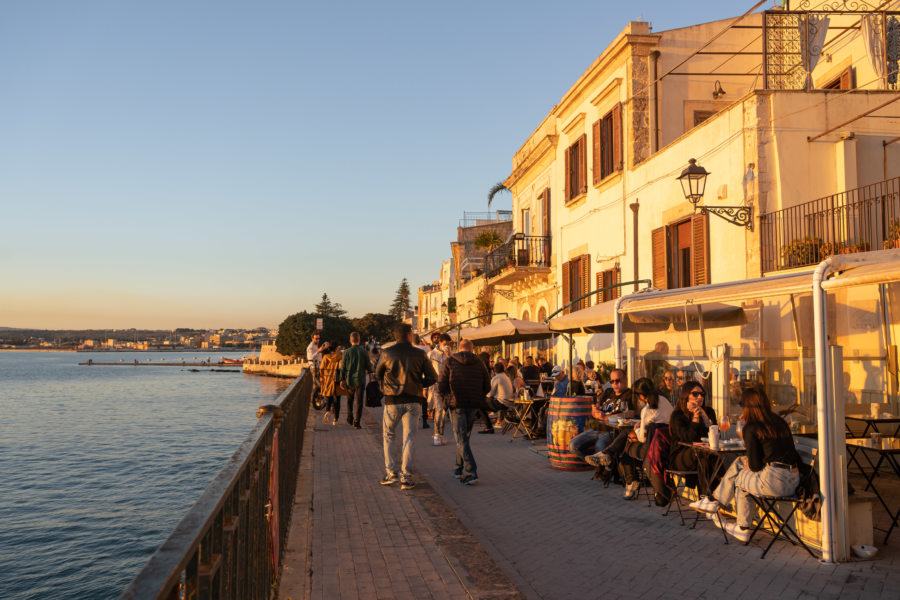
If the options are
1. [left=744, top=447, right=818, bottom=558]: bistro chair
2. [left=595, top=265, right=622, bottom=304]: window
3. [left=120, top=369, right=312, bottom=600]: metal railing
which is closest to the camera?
[left=120, top=369, right=312, bottom=600]: metal railing

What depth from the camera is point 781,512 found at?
6781 millimetres

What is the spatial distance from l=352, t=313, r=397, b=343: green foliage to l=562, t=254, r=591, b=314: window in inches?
3652

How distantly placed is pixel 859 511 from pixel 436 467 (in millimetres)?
5907

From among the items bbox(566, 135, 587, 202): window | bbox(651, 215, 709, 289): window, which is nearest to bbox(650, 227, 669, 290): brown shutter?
bbox(651, 215, 709, 289): window

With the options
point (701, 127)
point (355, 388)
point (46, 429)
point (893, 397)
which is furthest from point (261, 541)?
point (46, 429)

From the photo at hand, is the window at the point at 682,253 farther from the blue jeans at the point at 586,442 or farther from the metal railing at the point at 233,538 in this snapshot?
the metal railing at the point at 233,538

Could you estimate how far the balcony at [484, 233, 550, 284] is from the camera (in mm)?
24438

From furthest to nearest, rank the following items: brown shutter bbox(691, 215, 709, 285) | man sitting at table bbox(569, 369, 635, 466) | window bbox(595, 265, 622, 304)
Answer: window bbox(595, 265, 622, 304) → brown shutter bbox(691, 215, 709, 285) → man sitting at table bbox(569, 369, 635, 466)

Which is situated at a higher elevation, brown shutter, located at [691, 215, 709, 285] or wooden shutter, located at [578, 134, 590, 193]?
wooden shutter, located at [578, 134, 590, 193]

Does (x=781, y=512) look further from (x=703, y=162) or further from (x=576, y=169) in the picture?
(x=576, y=169)

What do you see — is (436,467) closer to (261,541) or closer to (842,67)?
(261,541)

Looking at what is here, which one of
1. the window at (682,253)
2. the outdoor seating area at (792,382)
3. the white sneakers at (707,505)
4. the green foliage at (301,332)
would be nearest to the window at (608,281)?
the window at (682,253)

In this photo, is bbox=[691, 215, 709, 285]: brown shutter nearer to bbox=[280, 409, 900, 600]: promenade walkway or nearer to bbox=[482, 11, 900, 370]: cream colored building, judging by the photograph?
bbox=[482, 11, 900, 370]: cream colored building

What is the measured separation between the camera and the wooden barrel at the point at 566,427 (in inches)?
412
